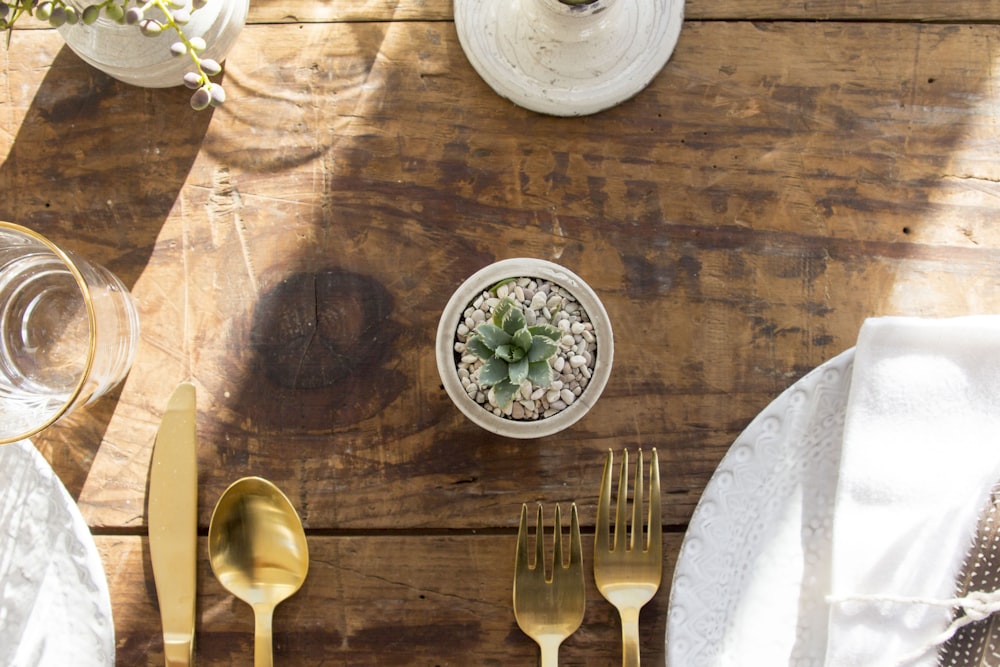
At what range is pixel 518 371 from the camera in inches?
23.6

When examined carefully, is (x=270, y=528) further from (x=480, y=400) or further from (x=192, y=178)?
(x=192, y=178)

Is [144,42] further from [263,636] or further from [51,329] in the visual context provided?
[263,636]

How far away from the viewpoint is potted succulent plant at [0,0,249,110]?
58 cm

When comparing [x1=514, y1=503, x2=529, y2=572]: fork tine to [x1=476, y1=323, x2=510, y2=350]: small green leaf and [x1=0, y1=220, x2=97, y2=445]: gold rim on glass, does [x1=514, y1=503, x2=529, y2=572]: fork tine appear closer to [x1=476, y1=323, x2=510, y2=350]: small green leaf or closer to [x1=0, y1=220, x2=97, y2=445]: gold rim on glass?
[x1=476, y1=323, x2=510, y2=350]: small green leaf

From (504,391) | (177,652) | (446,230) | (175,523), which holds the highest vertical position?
(446,230)

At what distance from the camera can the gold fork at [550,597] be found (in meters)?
0.71

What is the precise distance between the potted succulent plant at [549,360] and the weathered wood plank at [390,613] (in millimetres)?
131

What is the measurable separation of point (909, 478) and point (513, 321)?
1.26 feet

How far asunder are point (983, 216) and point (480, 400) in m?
0.52

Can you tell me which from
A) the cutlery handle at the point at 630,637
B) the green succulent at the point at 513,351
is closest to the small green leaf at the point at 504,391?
the green succulent at the point at 513,351

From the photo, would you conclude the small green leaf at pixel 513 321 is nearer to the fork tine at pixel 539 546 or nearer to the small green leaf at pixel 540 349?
the small green leaf at pixel 540 349

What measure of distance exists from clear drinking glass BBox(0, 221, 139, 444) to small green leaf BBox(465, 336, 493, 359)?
327 millimetres

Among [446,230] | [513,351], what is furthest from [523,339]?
[446,230]

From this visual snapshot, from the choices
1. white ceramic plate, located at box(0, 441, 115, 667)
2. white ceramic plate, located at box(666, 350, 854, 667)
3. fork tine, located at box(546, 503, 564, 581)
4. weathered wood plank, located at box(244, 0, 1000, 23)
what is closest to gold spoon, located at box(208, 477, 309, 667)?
white ceramic plate, located at box(0, 441, 115, 667)
